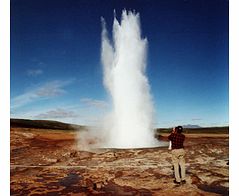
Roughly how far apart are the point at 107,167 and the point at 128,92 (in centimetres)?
159

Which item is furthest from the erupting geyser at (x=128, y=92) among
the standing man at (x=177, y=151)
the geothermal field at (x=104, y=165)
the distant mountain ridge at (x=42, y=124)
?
the standing man at (x=177, y=151)

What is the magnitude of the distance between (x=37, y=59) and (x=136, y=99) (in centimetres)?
202

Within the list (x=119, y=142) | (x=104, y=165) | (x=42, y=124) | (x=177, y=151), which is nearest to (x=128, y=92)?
(x=119, y=142)

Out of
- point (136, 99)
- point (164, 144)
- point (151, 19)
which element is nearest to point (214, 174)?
point (164, 144)

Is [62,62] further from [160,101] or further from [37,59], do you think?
[160,101]

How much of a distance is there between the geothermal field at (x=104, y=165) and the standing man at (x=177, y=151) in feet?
0.48

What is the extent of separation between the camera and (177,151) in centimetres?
734

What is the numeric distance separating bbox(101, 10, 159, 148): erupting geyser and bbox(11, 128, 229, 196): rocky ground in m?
0.33

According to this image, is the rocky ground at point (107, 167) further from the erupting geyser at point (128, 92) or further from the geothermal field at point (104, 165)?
the erupting geyser at point (128, 92)

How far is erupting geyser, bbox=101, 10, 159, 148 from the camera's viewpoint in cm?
867

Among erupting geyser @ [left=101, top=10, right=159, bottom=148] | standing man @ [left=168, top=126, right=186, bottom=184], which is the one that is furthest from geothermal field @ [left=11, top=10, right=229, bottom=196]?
standing man @ [left=168, top=126, right=186, bottom=184]

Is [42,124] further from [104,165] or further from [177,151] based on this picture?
[177,151]

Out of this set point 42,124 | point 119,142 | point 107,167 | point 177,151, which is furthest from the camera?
point 119,142

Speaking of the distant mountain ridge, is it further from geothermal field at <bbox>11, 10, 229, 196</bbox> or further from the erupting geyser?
the erupting geyser
